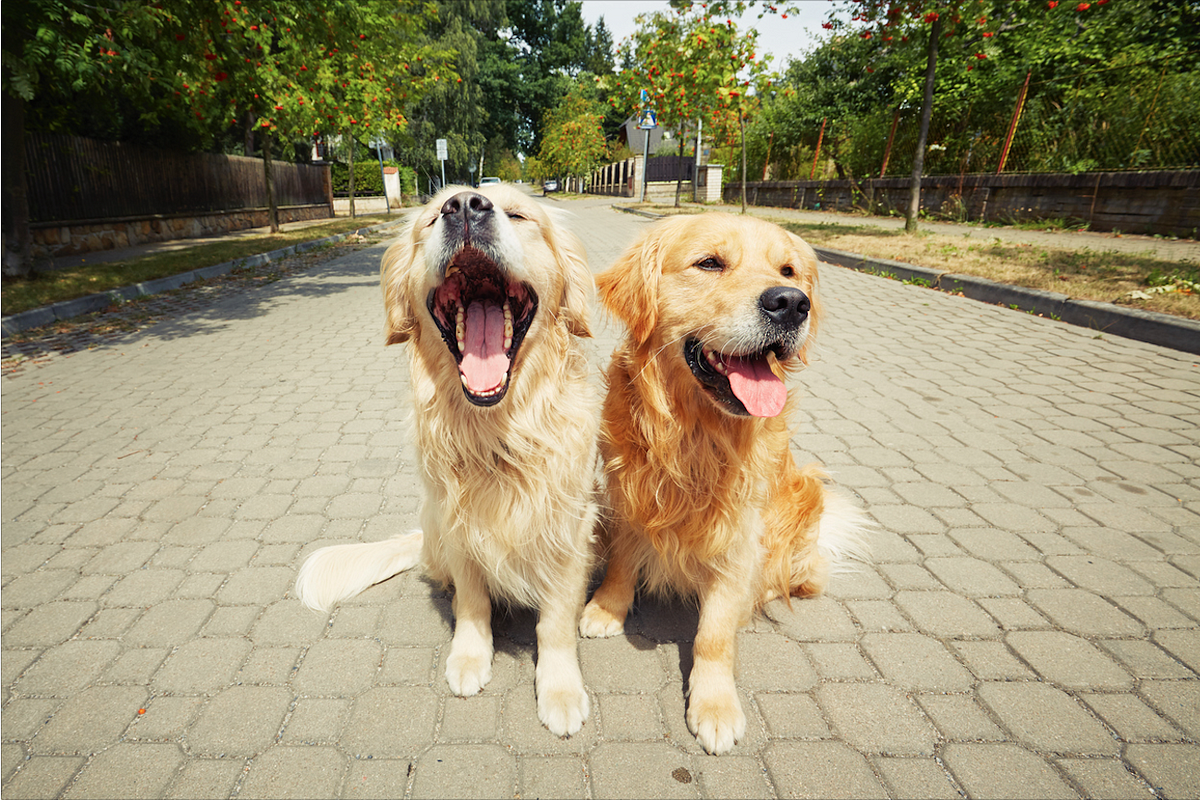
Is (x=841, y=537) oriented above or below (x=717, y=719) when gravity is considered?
above

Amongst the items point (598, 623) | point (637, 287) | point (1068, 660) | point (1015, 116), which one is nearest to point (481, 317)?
point (637, 287)

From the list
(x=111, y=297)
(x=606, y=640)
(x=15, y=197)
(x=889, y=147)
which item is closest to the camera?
(x=606, y=640)

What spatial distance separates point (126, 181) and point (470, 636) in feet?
55.0

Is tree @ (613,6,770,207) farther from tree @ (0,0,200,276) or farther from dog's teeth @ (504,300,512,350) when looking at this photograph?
dog's teeth @ (504,300,512,350)

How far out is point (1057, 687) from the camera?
2.06 metres

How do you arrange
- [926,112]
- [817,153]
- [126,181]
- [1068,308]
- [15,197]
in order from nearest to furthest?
[1068,308] → [15,197] → [926,112] → [126,181] → [817,153]

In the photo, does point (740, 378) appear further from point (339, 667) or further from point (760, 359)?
point (339, 667)

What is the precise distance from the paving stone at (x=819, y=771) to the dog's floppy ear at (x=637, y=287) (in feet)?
4.87

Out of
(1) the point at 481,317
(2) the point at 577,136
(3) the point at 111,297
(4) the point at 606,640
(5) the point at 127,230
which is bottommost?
(4) the point at 606,640

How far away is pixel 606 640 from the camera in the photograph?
7.77ft

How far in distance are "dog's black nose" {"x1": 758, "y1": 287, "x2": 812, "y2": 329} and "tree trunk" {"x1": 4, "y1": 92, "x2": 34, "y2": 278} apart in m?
11.3

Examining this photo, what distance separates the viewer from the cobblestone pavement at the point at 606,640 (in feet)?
5.86

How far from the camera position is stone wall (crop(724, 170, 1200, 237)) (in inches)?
385

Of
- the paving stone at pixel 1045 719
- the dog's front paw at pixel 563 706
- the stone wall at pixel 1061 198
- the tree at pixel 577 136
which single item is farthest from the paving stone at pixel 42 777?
the tree at pixel 577 136
